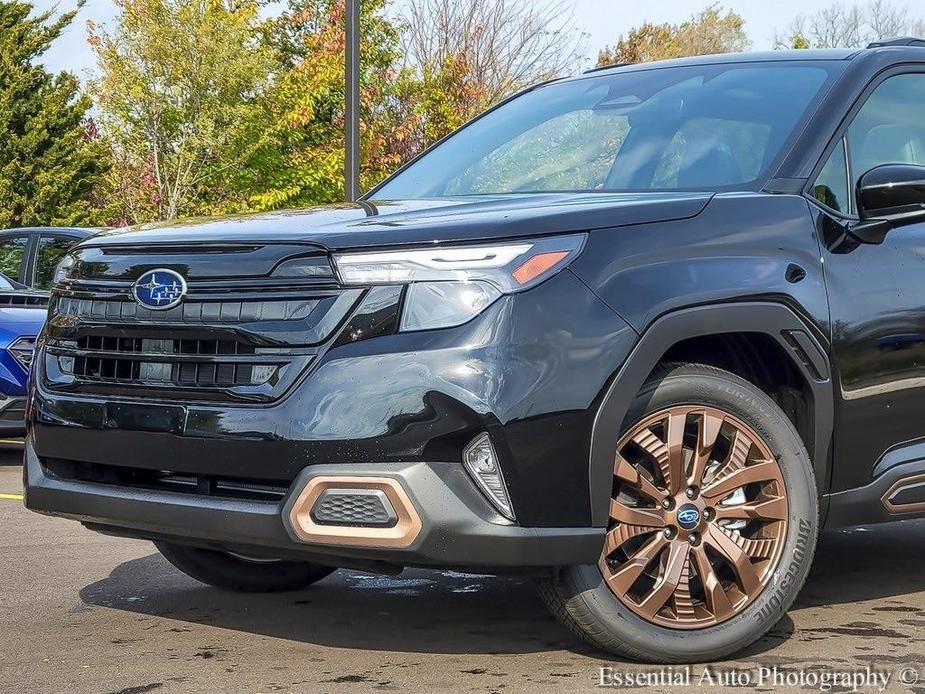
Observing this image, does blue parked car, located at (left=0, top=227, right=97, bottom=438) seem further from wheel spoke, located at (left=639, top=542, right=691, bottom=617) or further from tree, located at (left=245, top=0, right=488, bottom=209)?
tree, located at (left=245, top=0, right=488, bottom=209)

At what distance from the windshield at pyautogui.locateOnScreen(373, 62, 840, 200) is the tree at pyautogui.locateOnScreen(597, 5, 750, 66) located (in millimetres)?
42281

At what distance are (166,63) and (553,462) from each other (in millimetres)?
27430

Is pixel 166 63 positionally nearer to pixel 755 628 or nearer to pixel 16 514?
pixel 16 514

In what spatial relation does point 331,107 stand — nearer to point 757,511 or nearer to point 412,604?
point 412,604

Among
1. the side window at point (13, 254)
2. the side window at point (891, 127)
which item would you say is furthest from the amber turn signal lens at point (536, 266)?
the side window at point (13, 254)

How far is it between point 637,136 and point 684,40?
57.5 m

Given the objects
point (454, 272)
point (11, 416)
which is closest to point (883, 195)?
point (454, 272)

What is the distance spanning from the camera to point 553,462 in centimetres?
402

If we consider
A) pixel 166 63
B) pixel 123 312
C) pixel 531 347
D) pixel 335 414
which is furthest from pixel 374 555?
pixel 166 63

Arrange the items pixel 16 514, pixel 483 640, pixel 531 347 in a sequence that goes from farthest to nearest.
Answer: pixel 16 514, pixel 483 640, pixel 531 347

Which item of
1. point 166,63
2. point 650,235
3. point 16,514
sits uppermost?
point 166,63

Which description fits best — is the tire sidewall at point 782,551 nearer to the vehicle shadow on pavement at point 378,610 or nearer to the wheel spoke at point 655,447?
the wheel spoke at point 655,447

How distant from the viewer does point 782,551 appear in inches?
177

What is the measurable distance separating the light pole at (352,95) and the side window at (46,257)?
9.66 feet
